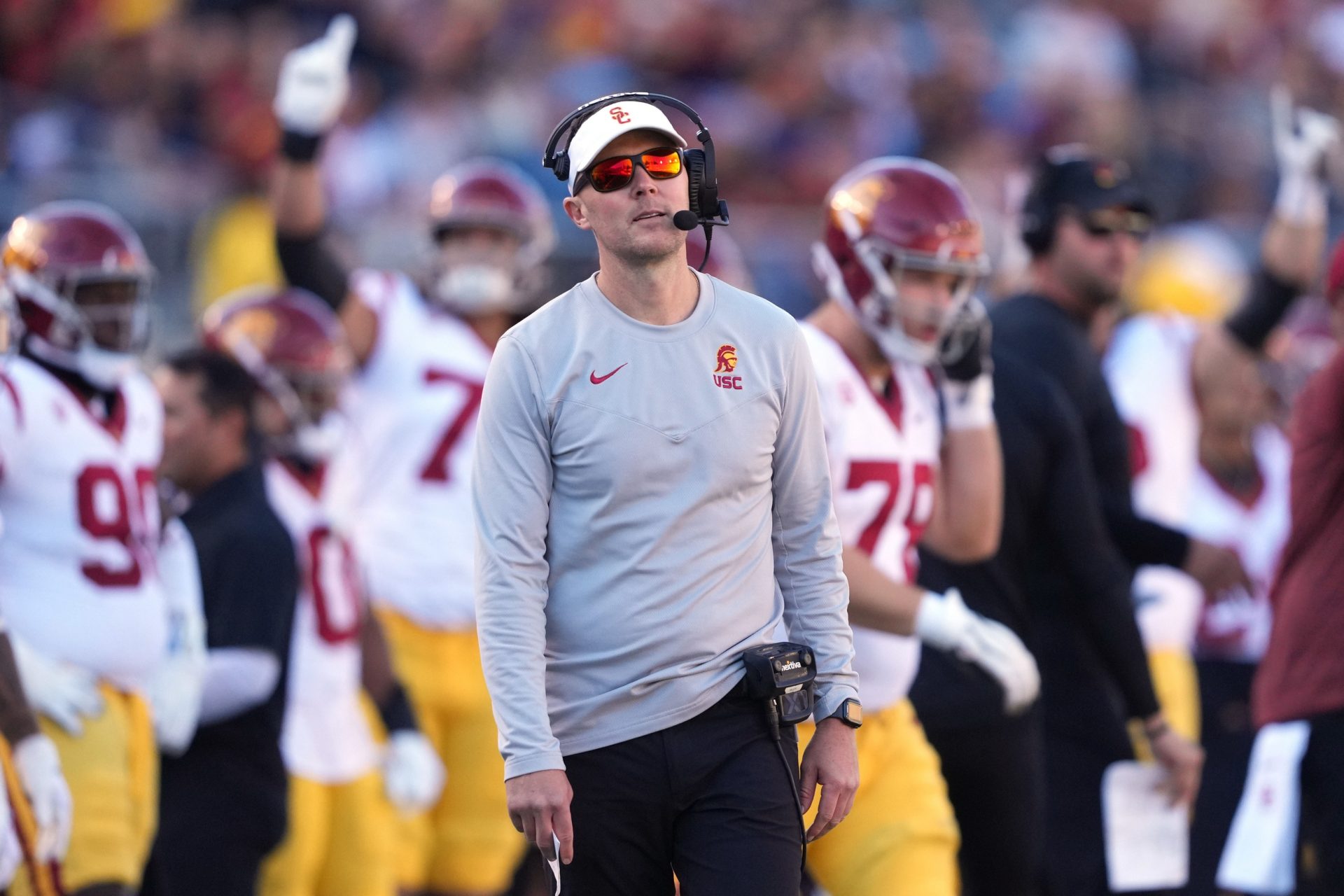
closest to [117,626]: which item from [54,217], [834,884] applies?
[54,217]

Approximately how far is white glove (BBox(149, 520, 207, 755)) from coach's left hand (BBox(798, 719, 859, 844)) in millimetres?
2150

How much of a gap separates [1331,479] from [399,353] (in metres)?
3.28

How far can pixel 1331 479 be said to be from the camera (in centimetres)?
447

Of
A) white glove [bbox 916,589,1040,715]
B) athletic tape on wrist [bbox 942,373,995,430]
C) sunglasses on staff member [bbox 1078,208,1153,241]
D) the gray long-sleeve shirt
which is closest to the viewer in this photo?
the gray long-sleeve shirt

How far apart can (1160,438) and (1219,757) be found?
1.16 meters

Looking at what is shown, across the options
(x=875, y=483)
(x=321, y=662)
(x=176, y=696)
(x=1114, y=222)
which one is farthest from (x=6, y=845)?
(x=1114, y=222)

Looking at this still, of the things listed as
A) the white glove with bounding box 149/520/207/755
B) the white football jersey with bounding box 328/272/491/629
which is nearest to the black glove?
the white glove with bounding box 149/520/207/755

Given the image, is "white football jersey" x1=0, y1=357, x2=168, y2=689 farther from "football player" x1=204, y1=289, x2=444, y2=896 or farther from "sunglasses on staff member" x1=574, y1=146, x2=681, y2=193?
"sunglasses on staff member" x1=574, y1=146, x2=681, y2=193

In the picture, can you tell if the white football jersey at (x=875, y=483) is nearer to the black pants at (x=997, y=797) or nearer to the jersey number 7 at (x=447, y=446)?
the black pants at (x=997, y=797)

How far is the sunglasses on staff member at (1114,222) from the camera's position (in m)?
5.29

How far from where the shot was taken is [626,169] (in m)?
3.03

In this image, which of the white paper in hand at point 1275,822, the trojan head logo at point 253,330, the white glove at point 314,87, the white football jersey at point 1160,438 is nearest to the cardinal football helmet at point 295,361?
the trojan head logo at point 253,330

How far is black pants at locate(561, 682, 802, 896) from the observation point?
3.03 m

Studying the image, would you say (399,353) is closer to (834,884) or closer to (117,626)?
(117,626)
